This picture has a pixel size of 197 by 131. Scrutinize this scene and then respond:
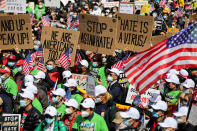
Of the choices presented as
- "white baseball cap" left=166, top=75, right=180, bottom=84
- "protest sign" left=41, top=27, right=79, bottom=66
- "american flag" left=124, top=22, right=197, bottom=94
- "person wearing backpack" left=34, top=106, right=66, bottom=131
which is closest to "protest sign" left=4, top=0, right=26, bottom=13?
"protest sign" left=41, top=27, right=79, bottom=66

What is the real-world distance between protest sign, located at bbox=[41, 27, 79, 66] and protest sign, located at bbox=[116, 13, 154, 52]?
1.41 m

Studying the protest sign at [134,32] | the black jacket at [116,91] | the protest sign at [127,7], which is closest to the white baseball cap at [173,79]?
the black jacket at [116,91]

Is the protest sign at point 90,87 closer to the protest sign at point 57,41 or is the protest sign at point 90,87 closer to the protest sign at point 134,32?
the protest sign at point 57,41

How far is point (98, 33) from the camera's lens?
32.6 ft

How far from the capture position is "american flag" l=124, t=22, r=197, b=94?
6.16 metres

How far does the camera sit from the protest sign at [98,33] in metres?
9.73

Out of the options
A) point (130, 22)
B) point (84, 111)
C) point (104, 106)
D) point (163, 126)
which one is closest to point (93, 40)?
point (130, 22)

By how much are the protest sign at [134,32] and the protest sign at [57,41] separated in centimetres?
141

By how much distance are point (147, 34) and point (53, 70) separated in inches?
119

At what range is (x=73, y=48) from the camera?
9945mm

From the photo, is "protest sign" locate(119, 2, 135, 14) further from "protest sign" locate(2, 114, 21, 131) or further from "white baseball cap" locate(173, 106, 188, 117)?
"protest sign" locate(2, 114, 21, 131)

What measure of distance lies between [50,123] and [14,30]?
16.7 ft

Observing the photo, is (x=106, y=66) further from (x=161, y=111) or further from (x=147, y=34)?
(x=161, y=111)

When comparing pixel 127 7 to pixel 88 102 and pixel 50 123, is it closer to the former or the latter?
pixel 88 102
